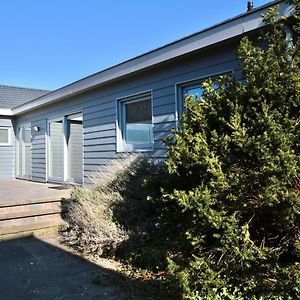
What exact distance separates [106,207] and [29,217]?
5.71ft

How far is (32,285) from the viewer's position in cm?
338

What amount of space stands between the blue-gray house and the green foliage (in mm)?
1871

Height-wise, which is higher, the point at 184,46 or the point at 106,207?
the point at 184,46

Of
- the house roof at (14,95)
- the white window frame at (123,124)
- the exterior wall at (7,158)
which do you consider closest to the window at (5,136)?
the exterior wall at (7,158)

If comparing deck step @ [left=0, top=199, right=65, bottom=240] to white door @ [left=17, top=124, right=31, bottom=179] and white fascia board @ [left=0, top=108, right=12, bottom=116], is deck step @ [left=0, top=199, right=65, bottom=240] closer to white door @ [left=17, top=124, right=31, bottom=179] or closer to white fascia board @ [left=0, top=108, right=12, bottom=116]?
white door @ [left=17, top=124, right=31, bottom=179]

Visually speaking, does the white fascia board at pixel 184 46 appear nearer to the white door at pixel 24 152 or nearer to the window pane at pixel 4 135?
the white door at pixel 24 152

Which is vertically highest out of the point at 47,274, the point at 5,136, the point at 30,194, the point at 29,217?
the point at 5,136

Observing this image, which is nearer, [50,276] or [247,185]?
[247,185]

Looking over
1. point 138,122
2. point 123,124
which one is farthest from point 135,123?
point 123,124

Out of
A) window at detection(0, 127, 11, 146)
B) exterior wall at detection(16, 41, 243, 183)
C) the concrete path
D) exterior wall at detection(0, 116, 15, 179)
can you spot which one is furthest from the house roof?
the concrete path

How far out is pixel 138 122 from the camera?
22.8 ft

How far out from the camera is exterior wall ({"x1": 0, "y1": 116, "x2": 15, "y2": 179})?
523 inches

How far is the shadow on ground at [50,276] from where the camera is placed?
3145 millimetres

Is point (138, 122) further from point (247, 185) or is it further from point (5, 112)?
point (5, 112)
